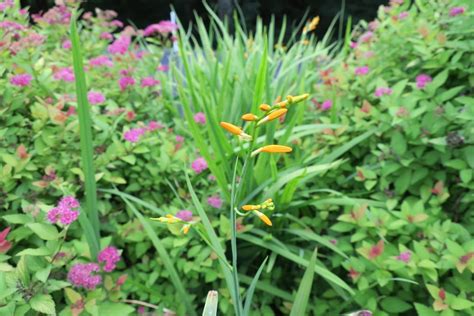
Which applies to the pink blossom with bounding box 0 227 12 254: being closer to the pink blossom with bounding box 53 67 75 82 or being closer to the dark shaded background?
the pink blossom with bounding box 53 67 75 82

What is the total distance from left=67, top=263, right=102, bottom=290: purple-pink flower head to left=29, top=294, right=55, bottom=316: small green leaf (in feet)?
0.29

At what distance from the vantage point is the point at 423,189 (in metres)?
1.49

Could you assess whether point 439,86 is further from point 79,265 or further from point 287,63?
point 79,265

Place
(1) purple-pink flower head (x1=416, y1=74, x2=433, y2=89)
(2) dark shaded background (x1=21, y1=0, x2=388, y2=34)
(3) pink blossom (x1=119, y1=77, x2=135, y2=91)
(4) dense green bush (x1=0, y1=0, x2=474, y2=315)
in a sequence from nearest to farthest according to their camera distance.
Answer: (4) dense green bush (x1=0, y1=0, x2=474, y2=315), (1) purple-pink flower head (x1=416, y1=74, x2=433, y2=89), (3) pink blossom (x1=119, y1=77, x2=135, y2=91), (2) dark shaded background (x1=21, y1=0, x2=388, y2=34)

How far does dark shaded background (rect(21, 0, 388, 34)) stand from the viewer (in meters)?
6.14

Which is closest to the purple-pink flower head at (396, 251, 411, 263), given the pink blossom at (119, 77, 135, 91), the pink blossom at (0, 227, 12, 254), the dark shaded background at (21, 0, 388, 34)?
the pink blossom at (0, 227, 12, 254)

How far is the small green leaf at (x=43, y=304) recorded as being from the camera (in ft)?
3.26

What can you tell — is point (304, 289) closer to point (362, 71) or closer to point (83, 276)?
point (83, 276)

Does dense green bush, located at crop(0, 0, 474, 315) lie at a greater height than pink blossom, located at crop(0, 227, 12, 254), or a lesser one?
lesser

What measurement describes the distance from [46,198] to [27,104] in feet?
1.21

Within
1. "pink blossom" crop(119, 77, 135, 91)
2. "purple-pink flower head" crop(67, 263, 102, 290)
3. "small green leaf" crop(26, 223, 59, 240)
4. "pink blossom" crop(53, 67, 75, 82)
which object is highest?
"pink blossom" crop(53, 67, 75, 82)

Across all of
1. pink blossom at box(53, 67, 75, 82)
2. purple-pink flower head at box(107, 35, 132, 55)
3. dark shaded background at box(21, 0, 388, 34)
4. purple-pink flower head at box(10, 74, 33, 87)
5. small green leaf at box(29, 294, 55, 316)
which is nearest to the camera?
small green leaf at box(29, 294, 55, 316)

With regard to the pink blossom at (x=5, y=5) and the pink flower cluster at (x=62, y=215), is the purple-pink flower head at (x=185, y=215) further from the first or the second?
the pink blossom at (x=5, y=5)

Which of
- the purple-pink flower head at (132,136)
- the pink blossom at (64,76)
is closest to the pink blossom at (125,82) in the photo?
the pink blossom at (64,76)
